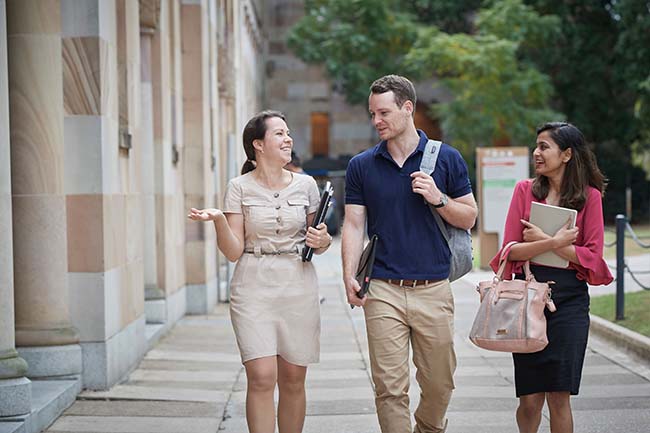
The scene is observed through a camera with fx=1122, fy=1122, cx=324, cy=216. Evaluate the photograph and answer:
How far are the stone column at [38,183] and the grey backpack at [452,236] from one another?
11.6 feet

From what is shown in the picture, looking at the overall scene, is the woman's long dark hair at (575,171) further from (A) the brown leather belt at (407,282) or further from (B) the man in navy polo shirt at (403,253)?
(A) the brown leather belt at (407,282)

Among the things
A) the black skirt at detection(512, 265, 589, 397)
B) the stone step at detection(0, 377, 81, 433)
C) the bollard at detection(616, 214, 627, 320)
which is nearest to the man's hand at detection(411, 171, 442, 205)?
the black skirt at detection(512, 265, 589, 397)

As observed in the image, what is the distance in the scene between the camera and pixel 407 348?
5621 millimetres

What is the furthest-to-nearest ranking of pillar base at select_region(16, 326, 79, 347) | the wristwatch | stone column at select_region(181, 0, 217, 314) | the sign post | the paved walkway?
1. the sign post
2. stone column at select_region(181, 0, 217, 314)
3. pillar base at select_region(16, 326, 79, 347)
4. the paved walkway
5. the wristwatch

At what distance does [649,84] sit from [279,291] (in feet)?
88.7

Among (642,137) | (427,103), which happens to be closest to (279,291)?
(642,137)

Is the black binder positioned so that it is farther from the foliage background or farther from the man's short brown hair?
the foliage background

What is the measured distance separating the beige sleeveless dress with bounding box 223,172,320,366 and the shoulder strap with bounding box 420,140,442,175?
706mm

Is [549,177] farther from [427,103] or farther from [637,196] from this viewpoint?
[427,103]

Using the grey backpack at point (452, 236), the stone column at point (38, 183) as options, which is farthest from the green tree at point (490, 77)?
the grey backpack at point (452, 236)

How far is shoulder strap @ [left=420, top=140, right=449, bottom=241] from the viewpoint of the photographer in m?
5.61

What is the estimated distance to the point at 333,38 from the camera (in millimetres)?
38094

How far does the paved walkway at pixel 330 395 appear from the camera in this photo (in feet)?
24.4

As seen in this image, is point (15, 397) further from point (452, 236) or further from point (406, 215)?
point (452, 236)
